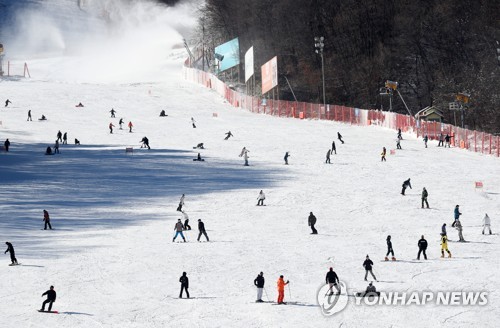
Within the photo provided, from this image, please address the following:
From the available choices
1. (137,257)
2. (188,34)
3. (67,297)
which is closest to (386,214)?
(137,257)

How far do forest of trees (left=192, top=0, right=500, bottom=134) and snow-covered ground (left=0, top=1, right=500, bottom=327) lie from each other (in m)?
28.0

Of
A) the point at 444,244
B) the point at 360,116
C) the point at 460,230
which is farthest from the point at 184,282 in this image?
the point at 360,116

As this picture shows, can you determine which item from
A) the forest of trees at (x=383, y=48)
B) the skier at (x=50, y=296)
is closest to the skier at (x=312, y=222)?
the skier at (x=50, y=296)

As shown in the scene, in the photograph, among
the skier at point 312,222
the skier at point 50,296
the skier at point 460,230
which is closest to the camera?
Result: the skier at point 50,296

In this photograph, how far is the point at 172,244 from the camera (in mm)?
44062

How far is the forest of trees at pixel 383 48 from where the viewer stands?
110831 millimetres

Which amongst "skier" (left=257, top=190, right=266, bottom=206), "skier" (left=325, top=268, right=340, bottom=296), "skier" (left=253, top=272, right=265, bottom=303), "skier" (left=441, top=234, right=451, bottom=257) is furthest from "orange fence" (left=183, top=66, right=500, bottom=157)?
"skier" (left=253, top=272, right=265, bottom=303)

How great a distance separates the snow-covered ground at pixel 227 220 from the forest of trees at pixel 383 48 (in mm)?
27998

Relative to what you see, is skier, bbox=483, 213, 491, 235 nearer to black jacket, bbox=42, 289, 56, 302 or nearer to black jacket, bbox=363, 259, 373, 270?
black jacket, bbox=363, 259, 373, 270

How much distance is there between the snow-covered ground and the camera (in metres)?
34.4

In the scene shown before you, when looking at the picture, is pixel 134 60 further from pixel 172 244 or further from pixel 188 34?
pixel 172 244

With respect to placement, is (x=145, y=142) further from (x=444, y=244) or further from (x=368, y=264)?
(x=368, y=264)

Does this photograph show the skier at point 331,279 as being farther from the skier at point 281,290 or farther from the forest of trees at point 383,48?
the forest of trees at point 383,48

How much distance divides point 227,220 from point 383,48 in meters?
72.5
